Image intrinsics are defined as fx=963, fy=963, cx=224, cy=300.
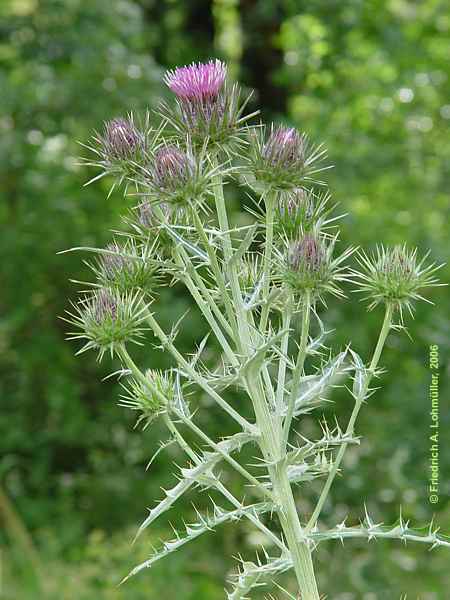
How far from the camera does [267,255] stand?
156 cm

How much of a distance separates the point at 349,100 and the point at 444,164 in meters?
0.76

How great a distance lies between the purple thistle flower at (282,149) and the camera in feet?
5.46

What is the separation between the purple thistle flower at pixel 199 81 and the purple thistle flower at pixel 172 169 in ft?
0.43

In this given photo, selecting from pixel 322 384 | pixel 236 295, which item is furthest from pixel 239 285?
pixel 322 384

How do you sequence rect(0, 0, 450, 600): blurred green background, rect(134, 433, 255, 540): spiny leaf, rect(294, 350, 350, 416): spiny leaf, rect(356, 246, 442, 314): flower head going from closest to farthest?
1. rect(134, 433, 255, 540): spiny leaf
2. rect(294, 350, 350, 416): spiny leaf
3. rect(356, 246, 442, 314): flower head
4. rect(0, 0, 450, 600): blurred green background

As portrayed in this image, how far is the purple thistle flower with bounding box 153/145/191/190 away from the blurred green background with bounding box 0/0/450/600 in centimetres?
344

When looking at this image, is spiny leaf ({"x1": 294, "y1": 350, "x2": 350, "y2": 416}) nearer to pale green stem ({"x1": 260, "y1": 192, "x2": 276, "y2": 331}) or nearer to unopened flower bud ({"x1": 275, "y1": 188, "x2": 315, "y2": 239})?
pale green stem ({"x1": 260, "y1": 192, "x2": 276, "y2": 331})

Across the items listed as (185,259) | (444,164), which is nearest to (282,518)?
(185,259)

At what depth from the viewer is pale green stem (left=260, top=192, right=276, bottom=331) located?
155 centimetres

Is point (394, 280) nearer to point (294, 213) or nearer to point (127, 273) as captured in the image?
point (294, 213)

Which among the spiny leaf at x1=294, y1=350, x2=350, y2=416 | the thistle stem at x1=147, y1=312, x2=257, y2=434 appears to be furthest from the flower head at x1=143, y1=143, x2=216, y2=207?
the spiny leaf at x1=294, y1=350, x2=350, y2=416

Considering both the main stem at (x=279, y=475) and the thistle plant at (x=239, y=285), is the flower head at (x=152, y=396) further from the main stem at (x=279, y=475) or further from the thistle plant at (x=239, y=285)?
the main stem at (x=279, y=475)

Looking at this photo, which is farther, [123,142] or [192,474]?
[123,142]

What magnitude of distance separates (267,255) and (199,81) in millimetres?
361
